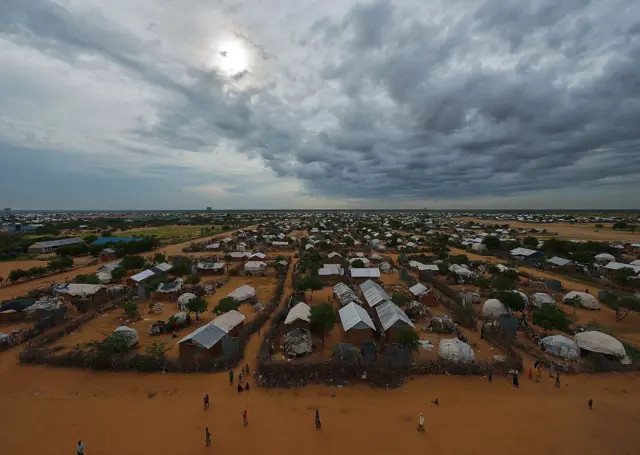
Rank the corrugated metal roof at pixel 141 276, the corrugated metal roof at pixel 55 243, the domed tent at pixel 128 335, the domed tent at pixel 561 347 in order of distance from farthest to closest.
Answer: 1. the corrugated metal roof at pixel 55 243
2. the corrugated metal roof at pixel 141 276
3. the domed tent at pixel 128 335
4. the domed tent at pixel 561 347

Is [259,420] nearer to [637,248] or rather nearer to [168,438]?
[168,438]

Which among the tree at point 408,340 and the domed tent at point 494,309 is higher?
the tree at point 408,340

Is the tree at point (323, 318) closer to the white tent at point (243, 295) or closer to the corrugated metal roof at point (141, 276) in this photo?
the white tent at point (243, 295)

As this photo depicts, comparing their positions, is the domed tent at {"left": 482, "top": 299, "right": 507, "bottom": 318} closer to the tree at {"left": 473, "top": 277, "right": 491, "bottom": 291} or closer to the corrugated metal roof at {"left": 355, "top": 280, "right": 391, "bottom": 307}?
the tree at {"left": 473, "top": 277, "right": 491, "bottom": 291}

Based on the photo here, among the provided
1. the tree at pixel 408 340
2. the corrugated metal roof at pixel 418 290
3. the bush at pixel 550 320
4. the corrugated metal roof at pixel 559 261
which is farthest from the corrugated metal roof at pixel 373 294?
the corrugated metal roof at pixel 559 261

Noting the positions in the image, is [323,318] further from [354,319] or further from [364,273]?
[364,273]

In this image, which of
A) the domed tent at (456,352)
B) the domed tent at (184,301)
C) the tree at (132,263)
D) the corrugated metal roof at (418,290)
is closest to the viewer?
the domed tent at (456,352)
